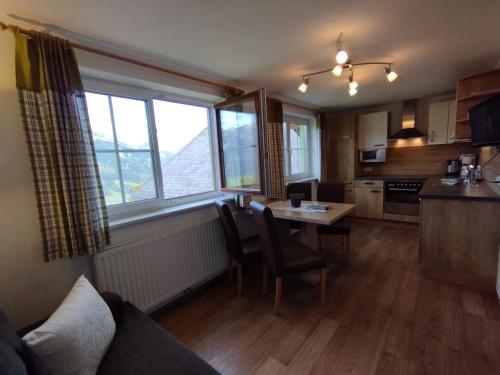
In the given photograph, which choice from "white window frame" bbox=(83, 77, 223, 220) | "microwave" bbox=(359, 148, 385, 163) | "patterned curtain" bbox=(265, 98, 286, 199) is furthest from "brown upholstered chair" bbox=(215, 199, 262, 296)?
"microwave" bbox=(359, 148, 385, 163)

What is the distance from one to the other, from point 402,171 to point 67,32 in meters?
5.01

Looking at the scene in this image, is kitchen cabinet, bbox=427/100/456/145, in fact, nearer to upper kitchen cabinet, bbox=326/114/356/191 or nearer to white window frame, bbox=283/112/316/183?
upper kitchen cabinet, bbox=326/114/356/191

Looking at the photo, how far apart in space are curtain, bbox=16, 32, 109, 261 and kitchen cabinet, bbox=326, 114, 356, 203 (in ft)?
13.7

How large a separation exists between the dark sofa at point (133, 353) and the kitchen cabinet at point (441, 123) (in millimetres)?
4515

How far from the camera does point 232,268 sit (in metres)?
2.64

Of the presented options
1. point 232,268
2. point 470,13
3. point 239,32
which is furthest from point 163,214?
point 470,13

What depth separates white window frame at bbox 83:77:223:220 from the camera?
6.41 feet

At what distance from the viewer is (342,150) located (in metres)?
4.58

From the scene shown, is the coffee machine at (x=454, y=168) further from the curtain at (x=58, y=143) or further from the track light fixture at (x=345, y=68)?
the curtain at (x=58, y=143)

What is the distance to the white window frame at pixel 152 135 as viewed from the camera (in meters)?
Result: 1.95

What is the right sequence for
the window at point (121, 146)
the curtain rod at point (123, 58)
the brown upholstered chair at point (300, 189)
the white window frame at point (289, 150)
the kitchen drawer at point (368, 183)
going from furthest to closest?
the kitchen drawer at point (368, 183), the white window frame at point (289, 150), the brown upholstered chair at point (300, 189), the window at point (121, 146), the curtain rod at point (123, 58)

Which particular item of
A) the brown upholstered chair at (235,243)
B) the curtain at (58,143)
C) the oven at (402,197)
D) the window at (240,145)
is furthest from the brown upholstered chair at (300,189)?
the curtain at (58,143)

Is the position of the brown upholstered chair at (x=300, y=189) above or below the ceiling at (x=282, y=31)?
below

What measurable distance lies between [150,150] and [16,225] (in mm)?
1125
